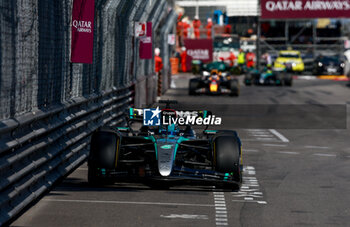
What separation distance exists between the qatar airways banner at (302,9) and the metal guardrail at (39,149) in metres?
44.9

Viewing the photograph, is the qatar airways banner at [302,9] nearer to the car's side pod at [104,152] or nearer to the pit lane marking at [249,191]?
the pit lane marking at [249,191]

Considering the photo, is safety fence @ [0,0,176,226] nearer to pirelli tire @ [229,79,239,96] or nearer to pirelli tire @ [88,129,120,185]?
pirelli tire @ [88,129,120,185]

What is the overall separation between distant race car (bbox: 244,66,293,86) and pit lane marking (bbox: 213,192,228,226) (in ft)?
100

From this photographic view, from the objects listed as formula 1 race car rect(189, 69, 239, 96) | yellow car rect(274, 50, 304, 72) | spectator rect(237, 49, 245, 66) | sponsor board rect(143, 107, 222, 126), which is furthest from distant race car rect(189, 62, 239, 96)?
spectator rect(237, 49, 245, 66)

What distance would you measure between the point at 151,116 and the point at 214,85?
2029 centimetres

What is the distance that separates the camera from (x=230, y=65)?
2116 inches

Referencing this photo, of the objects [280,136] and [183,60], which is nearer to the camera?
[280,136]

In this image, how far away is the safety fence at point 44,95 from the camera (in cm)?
768

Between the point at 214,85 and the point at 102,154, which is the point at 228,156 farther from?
the point at 214,85

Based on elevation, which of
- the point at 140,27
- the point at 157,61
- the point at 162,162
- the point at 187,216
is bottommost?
the point at 187,216

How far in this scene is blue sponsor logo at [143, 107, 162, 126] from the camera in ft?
35.4

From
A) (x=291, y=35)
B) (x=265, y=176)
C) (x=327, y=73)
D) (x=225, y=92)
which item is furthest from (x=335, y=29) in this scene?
(x=265, y=176)

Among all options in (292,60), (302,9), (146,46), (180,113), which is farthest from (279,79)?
(180,113)

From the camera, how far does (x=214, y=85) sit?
31.0 metres
